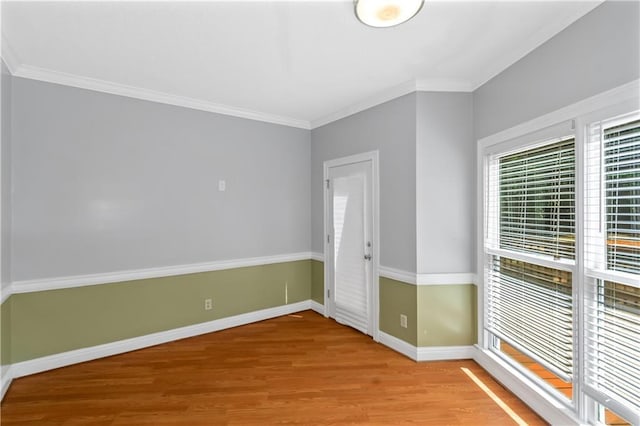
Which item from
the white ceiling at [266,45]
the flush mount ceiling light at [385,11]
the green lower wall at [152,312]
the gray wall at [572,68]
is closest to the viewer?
the gray wall at [572,68]

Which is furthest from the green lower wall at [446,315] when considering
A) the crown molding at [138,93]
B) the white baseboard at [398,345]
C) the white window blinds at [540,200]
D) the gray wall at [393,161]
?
the crown molding at [138,93]

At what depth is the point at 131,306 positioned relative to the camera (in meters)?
3.01

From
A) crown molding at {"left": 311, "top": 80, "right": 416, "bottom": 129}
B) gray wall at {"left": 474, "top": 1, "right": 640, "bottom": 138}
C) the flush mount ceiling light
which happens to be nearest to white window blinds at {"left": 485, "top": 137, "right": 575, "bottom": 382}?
gray wall at {"left": 474, "top": 1, "right": 640, "bottom": 138}

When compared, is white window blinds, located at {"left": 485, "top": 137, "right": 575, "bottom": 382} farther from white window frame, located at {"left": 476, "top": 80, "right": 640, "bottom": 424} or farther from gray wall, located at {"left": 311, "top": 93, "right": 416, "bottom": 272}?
gray wall, located at {"left": 311, "top": 93, "right": 416, "bottom": 272}

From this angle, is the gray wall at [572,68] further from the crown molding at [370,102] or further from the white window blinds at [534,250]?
the crown molding at [370,102]

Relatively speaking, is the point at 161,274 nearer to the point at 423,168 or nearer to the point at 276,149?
the point at 276,149

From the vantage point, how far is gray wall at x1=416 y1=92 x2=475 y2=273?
9.17 ft

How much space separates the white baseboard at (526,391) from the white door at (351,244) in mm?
1115

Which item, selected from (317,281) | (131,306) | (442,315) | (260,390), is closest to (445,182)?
(442,315)

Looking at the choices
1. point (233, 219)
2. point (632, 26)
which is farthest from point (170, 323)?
point (632, 26)

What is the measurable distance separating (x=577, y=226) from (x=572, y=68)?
3.17 ft

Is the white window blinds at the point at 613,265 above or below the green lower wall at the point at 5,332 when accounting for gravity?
above

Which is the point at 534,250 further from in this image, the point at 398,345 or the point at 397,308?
the point at 398,345

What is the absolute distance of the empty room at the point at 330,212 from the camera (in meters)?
1.78
